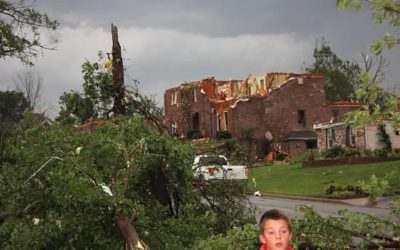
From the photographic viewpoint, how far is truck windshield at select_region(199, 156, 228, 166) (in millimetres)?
8102

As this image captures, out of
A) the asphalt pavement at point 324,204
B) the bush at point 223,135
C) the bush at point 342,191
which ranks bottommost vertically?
the asphalt pavement at point 324,204

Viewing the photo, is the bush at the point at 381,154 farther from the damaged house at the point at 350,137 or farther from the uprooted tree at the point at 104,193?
the uprooted tree at the point at 104,193

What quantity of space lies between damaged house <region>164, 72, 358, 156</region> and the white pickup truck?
3876 centimetres

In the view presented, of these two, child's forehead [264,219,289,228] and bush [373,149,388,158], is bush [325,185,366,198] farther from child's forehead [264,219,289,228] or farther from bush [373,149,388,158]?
child's forehead [264,219,289,228]

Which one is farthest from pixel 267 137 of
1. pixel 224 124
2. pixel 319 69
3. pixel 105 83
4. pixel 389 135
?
pixel 105 83

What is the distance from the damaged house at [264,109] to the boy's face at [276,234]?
143ft

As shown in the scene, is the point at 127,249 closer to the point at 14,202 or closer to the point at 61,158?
the point at 61,158

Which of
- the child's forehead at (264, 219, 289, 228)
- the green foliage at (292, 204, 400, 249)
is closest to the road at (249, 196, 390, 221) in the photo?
the green foliage at (292, 204, 400, 249)

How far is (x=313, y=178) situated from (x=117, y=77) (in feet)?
64.0

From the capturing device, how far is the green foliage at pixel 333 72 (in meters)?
74.1

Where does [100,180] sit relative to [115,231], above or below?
above

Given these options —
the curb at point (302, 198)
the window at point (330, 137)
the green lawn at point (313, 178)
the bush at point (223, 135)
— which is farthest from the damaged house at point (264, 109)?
the curb at point (302, 198)

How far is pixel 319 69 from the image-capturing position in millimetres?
75250

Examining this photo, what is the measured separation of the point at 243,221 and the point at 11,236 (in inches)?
118
